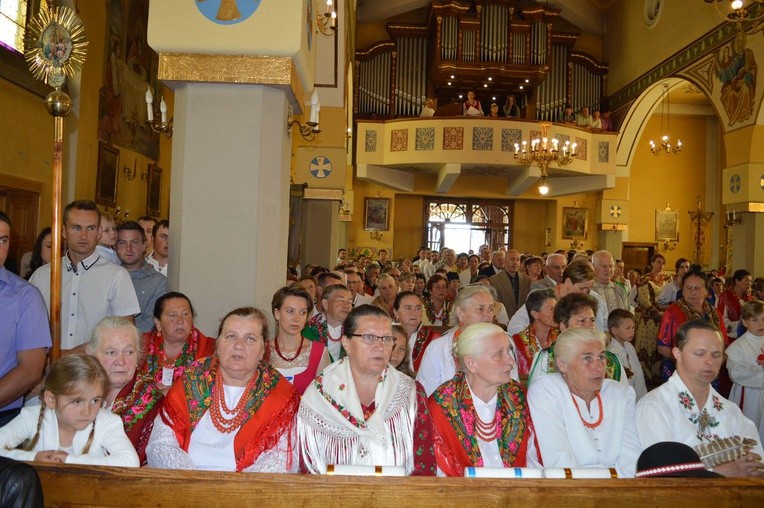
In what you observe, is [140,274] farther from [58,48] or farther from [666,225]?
[666,225]

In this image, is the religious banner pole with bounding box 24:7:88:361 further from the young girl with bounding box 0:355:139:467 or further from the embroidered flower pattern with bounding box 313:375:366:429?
the embroidered flower pattern with bounding box 313:375:366:429

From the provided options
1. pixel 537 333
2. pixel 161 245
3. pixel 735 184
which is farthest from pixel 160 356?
pixel 735 184

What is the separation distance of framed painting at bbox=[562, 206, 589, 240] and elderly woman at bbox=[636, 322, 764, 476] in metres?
17.9

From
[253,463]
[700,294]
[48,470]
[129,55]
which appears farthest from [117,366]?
[129,55]

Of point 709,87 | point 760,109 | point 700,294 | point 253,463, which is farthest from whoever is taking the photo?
point 709,87

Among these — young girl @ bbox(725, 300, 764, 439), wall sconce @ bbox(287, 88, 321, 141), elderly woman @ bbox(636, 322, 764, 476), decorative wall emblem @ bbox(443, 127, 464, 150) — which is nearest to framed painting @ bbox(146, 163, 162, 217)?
decorative wall emblem @ bbox(443, 127, 464, 150)

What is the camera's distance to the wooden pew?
2033 mm

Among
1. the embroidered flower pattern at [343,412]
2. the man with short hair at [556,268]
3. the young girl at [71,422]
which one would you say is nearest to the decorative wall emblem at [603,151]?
the man with short hair at [556,268]

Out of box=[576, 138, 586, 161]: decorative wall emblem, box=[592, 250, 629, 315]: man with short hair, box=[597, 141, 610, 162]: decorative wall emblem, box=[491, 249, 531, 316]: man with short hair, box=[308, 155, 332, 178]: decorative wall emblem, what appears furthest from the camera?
box=[597, 141, 610, 162]: decorative wall emblem

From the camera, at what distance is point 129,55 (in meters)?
12.3

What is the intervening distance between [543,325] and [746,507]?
8.71ft

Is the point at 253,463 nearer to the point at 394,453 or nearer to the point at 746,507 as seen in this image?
the point at 394,453

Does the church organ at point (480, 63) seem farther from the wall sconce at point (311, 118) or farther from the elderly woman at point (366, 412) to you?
the elderly woman at point (366, 412)

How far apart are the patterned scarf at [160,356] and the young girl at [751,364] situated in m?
3.92
